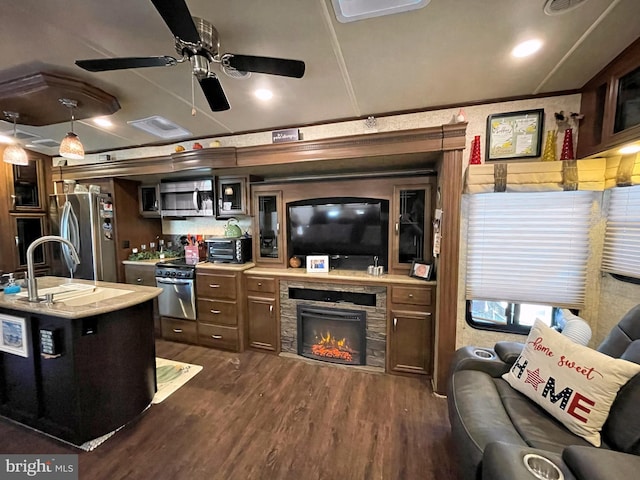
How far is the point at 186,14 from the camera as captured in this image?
1129 millimetres

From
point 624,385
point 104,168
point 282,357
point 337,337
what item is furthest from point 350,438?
point 104,168

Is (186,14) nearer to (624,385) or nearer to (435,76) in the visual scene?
(435,76)

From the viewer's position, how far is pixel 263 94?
7.37 ft

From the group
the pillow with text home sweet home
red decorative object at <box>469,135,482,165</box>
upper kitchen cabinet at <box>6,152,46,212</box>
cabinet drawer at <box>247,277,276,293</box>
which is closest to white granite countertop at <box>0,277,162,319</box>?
cabinet drawer at <box>247,277,276,293</box>

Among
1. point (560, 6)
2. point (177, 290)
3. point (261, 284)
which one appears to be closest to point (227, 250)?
point (261, 284)

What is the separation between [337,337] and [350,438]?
1.06 metres

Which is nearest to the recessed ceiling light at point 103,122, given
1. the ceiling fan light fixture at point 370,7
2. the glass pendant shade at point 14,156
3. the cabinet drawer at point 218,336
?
the glass pendant shade at point 14,156

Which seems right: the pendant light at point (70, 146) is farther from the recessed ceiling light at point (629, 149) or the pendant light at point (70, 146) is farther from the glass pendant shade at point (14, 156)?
the recessed ceiling light at point (629, 149)

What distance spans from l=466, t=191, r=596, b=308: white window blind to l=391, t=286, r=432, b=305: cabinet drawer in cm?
36

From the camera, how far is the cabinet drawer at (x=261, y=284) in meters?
2.98

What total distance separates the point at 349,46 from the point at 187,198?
9.30 feet

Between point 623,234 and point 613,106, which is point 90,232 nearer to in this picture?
point 613,106

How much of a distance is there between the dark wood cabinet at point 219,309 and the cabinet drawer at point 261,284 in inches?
5.0

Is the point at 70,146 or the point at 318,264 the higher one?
the point at 70,146
